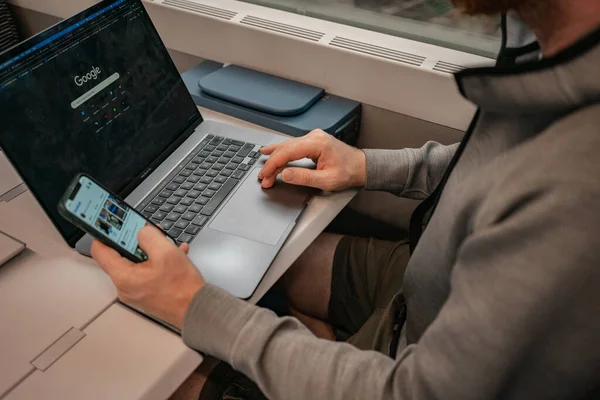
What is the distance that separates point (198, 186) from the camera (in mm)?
834

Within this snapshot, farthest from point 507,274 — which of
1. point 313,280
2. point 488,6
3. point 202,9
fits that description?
point 202,9

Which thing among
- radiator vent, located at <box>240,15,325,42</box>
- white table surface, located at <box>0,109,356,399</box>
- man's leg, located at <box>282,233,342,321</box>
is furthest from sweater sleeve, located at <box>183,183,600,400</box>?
radiator vent, located at <box>240,15,325,42</box>

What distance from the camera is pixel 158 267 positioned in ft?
2.11

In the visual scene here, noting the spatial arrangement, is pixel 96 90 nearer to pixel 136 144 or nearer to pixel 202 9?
pixel 136 144

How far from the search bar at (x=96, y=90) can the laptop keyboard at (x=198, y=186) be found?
18 cm

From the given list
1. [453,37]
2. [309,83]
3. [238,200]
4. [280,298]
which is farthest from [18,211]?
[453,37]

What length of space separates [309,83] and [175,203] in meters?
0.49

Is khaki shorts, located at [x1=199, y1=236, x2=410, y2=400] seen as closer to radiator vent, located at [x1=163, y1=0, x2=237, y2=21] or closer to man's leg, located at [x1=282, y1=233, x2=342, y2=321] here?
man's leg, located at [x1=282, y1=233, x2=342, y2=321]

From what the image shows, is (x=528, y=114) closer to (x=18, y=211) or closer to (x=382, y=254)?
(x=382, y=254)

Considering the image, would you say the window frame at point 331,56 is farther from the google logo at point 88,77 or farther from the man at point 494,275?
the google logo at point 88,77

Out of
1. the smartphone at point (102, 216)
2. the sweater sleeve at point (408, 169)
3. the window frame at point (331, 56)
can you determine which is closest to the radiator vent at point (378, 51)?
the window frame at point (331, 56)

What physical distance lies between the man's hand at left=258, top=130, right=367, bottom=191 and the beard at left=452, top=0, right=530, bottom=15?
384mm

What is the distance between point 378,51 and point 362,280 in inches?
18.9

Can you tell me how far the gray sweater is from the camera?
0.41 meters
